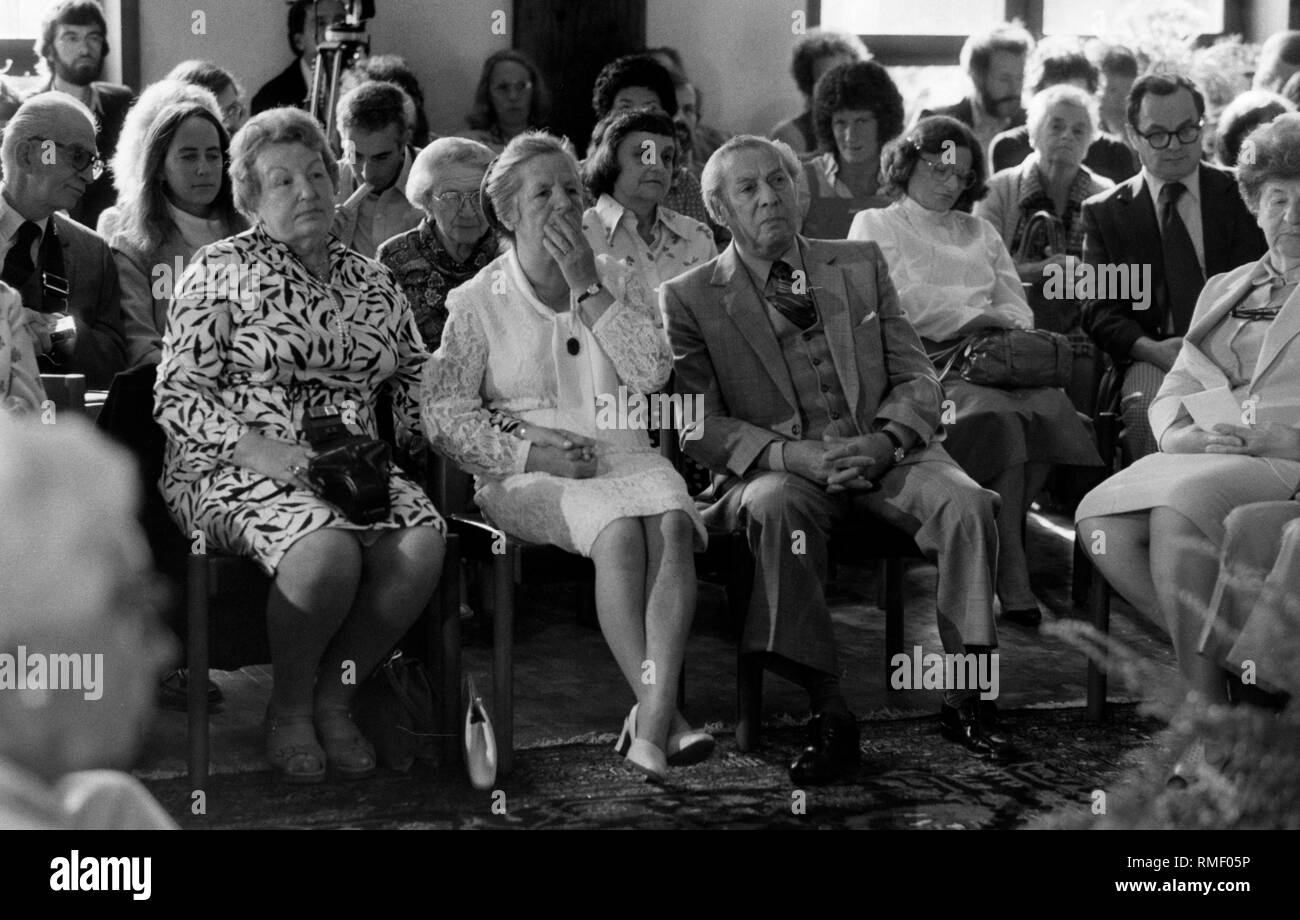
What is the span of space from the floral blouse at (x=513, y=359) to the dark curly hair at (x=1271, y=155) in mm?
1340

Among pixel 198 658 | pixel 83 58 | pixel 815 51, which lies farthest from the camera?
pixel 815 51

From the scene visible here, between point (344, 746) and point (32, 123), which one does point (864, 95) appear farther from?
point (344, 746)

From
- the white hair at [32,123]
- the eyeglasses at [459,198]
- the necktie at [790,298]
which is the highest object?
the white hair at [32,123]

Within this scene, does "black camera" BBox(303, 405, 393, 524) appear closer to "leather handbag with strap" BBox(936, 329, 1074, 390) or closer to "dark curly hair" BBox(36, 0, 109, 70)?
"leather handbag with strap" BBox(936, 329, 1074, 390)

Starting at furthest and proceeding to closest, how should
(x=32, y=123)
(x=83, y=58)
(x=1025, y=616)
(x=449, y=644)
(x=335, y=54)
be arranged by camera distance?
(x=335, y=54), (x=83, y=58), (x=1025, y=616), (x=32, y=123), (x=449, y=644)

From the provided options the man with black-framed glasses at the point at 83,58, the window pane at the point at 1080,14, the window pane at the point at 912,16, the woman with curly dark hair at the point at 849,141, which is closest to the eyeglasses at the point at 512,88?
the woman with curly dark hair at the point at 849,141

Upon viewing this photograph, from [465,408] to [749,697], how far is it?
2.76ft

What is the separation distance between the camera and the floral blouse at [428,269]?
4.54 m

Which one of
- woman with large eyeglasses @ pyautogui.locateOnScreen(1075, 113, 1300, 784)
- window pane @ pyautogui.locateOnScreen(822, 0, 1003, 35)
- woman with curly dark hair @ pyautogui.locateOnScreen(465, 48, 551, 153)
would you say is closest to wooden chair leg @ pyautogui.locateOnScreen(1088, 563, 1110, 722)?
woman with large eyeglasses @ pyautogui.locateOnScreen(1075, 113, 1300, 784)

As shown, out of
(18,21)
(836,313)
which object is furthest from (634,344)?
(18,21)

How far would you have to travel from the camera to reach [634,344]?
3.73m

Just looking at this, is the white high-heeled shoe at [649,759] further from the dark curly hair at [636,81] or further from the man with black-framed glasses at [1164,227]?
the dark curly hair at [636,81]
